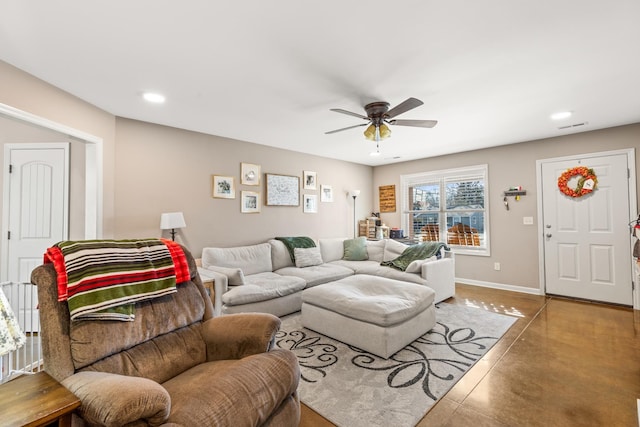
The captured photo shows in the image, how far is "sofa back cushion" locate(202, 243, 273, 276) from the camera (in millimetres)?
3707

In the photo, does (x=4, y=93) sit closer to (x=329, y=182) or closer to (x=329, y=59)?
(x=329, y=59)

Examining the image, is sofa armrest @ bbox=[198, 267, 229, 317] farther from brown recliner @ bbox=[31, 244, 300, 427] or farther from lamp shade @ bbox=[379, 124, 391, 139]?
lamp shade @ bbox=[379, 124, 391, 139]

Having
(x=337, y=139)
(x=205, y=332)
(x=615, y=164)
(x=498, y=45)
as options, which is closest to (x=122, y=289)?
(x=205, y=332)

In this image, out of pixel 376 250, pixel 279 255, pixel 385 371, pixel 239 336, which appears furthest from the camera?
pixel 376 250

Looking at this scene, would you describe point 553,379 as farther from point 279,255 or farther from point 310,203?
point 310,203

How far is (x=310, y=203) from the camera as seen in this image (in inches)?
211

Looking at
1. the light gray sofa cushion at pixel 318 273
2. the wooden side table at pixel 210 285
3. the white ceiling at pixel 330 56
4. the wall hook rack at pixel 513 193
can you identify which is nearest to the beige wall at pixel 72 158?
the white ceiling at pixel 330 56

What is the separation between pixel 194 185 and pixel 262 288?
173 centimetres

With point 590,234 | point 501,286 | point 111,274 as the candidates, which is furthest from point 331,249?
point 111,274

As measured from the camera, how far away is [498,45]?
2.00 meters

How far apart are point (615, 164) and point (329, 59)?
167 inches

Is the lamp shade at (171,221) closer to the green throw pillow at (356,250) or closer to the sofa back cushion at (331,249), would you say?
the sofa back cushion at (331,249)

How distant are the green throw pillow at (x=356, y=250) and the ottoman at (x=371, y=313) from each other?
178 centimetres

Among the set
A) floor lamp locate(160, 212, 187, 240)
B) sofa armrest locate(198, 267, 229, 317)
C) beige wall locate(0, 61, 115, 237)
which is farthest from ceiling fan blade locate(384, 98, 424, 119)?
beige wall locate(0, 61, 115, 237)
